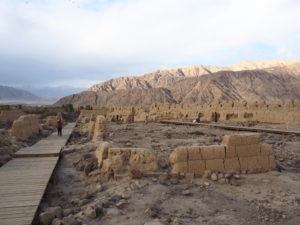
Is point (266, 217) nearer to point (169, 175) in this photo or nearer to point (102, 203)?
point (169, 175)

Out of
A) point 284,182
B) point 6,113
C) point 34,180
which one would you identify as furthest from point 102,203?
point 6,113

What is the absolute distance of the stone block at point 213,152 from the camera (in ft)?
18.0

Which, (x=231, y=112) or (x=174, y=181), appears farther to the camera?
(x=231, y=112)

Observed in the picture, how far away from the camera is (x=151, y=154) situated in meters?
5.50

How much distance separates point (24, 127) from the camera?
1224 cm

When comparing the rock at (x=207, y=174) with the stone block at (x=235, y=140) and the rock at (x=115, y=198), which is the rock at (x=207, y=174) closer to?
the stone block at (x=235, y=140)

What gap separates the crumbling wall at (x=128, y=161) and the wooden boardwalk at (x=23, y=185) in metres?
1.37

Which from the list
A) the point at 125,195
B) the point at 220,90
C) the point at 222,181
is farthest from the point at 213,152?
the point at 220,90

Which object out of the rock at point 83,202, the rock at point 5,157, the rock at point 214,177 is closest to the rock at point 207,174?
the rock at point 214,177

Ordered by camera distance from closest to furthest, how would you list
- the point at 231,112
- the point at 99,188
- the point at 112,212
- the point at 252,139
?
the point at 112,212
the point at 99,188
the point at 252,139
the point at 231,112

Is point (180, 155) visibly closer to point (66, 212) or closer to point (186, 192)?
point (186, 192)

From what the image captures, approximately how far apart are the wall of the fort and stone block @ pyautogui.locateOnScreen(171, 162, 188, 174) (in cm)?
1461

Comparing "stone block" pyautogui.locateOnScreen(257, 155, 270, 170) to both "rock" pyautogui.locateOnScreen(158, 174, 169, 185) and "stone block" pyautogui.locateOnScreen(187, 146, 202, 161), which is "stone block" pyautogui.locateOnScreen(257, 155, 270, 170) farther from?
"rock" pyautogui.locateOnScreen(158, 174, 169, 185)

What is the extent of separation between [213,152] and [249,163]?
3.07 ft
